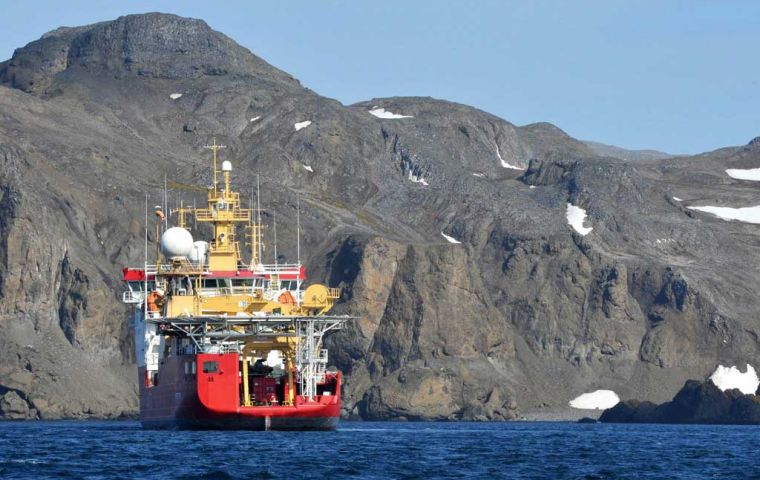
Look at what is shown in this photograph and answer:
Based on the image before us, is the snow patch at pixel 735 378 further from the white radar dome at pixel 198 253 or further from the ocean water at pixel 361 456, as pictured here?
the white radar dome at pixel 198 253

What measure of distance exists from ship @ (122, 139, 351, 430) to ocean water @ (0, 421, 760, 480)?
5.20 feet

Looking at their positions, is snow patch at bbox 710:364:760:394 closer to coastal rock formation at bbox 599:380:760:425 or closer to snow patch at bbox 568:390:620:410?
snow patch at bbox 568:390:620:410

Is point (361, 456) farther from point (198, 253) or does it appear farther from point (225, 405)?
point (198, 253)

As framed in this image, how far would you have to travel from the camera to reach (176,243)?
11881cm

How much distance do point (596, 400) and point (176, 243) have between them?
258 ft

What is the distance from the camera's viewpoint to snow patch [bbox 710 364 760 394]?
19475 centimetres

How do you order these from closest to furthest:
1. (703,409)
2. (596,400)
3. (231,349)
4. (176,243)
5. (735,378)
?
(231,349), (176,243), (703,409), (596,400), (735,378)

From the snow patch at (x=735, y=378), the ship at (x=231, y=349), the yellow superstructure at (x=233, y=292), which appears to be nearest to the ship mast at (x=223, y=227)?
the yellow superstructure at (x=233, y=292)

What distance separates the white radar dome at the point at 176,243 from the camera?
119 metres

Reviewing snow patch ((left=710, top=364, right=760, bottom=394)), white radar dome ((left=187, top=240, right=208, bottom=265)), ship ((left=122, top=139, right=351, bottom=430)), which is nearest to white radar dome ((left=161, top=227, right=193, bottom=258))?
ship ((left=122, top=139, right=351, bottom=430))

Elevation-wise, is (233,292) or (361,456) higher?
(233,292)

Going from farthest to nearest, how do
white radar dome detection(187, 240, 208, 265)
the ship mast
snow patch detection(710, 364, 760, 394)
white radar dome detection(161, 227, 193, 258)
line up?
1. snow patch detection(710, 364, 760, 394)
2. white radar dome detection(187, 240, 208, 265)
3. the ship mast
4. white radar dome detection(161, 227, 193, 258)

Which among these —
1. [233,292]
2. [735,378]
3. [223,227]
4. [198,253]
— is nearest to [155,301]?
[233,292]

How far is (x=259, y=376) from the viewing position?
10719 centimetres
